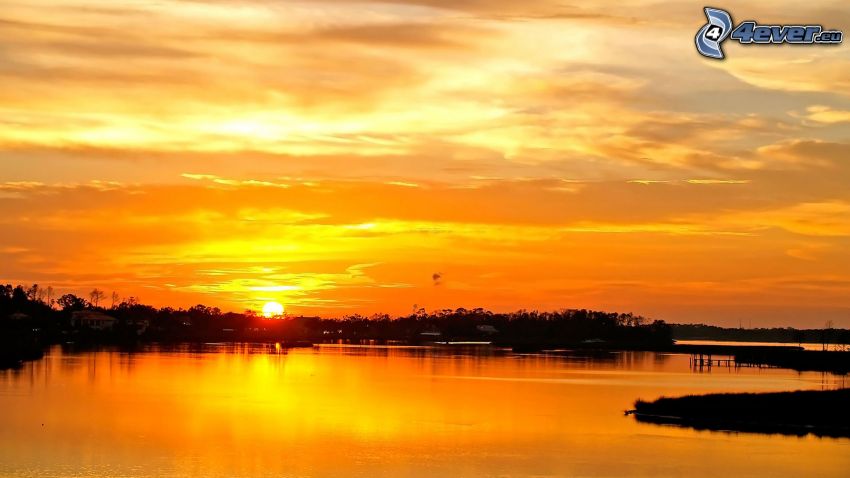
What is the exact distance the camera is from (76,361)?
133 meters

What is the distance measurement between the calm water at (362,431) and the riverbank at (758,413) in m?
2.19

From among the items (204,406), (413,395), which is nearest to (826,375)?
(413,395)

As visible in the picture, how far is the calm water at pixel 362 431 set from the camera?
160 ft

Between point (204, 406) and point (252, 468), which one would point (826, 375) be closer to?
point (204, 406)

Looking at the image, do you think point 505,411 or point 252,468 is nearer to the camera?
point 252,468

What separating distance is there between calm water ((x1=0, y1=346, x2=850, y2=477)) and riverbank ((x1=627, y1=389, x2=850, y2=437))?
2.19 meters

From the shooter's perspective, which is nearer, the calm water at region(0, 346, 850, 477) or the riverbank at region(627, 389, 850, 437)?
the calm water at region(0, 346, 850, 477)

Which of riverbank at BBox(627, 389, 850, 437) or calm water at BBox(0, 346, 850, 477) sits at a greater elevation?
riverbank at BBox(627, 389, 850, 437)

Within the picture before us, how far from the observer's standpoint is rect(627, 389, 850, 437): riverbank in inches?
2415

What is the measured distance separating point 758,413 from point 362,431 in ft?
81.6

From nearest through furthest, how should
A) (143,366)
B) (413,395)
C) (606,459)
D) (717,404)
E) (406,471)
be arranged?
(406,471), (606,459), (717,404), (413,395), (143,366)

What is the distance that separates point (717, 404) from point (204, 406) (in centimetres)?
3687

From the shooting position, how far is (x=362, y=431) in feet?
204

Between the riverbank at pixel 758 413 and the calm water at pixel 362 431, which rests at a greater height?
the riverbank at pixel 758 413
